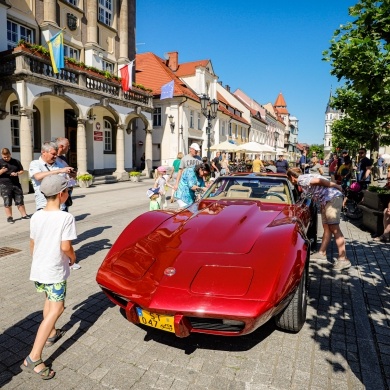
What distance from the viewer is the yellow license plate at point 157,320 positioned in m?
2.33

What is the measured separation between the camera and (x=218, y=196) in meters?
4.79

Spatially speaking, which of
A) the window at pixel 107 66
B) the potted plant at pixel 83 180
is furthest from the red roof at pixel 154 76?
the potted plant at pixel 83 180

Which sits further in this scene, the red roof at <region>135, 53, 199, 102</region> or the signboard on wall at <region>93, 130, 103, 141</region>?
the red roof at <region>135, 53, 199, 102</region>

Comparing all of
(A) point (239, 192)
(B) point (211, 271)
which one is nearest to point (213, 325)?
(B) point (211, 271)

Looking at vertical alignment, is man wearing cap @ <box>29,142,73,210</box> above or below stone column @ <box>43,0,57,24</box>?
below

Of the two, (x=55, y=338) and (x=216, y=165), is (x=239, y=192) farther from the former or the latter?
(x=216, y=165)

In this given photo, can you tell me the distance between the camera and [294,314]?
112 inches

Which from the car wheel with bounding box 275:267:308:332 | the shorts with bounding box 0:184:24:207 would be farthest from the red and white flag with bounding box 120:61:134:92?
the car wheel with bounding box 275:267:308:332

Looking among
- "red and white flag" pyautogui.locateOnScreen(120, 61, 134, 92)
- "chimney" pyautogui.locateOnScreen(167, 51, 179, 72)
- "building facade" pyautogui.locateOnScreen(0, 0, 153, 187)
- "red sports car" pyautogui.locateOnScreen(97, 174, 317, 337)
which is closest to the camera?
"red sports car" pyautogui.locateOnScreen(97, 174, 317, 337)

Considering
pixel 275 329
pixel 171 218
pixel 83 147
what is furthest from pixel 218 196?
pixel 83 147

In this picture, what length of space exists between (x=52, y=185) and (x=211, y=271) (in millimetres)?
1443

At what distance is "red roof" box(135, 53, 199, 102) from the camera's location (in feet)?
95.3

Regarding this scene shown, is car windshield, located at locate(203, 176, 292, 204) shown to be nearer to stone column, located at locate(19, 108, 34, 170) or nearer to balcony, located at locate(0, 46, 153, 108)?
stone column, located at locate(19, 108, 34, 170)

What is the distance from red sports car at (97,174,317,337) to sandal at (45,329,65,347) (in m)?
0.64
